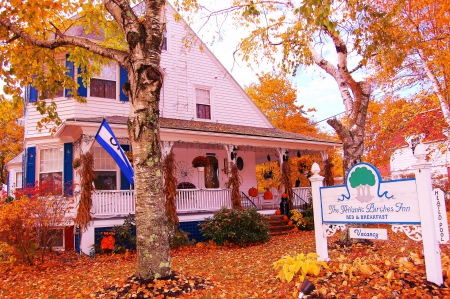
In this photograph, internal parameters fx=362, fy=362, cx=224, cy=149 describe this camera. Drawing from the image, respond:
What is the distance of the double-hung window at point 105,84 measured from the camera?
1362 cm

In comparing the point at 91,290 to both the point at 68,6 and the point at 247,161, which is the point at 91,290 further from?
the point at 247,161

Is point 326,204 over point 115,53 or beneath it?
beneath

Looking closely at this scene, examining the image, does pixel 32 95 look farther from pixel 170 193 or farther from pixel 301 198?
pixel 301 198

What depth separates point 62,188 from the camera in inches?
451

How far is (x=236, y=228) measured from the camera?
37.3ft

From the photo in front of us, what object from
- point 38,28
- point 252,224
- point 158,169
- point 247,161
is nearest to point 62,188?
point 38,28

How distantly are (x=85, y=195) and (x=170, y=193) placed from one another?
249 cm

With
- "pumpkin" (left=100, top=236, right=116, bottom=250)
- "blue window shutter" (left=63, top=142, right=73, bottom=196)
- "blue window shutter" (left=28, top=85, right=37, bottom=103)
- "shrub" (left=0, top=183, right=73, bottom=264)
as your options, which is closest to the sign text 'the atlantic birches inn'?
"pumpkin" (left=100, top=236, right=116, bottom=250)

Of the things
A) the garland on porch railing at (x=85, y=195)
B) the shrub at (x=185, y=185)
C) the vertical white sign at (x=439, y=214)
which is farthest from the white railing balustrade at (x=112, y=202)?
the vertical white sign at (x=439, y=214)

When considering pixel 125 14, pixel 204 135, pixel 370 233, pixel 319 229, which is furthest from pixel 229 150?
pixel 370 233

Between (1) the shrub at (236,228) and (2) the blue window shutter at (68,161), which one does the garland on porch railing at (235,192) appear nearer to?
(1) the shrub at (236,228)

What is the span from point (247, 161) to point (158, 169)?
459 inches

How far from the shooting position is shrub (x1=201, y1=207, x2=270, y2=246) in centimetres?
1120

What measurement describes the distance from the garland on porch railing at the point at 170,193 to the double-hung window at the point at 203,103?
16.3 feet
